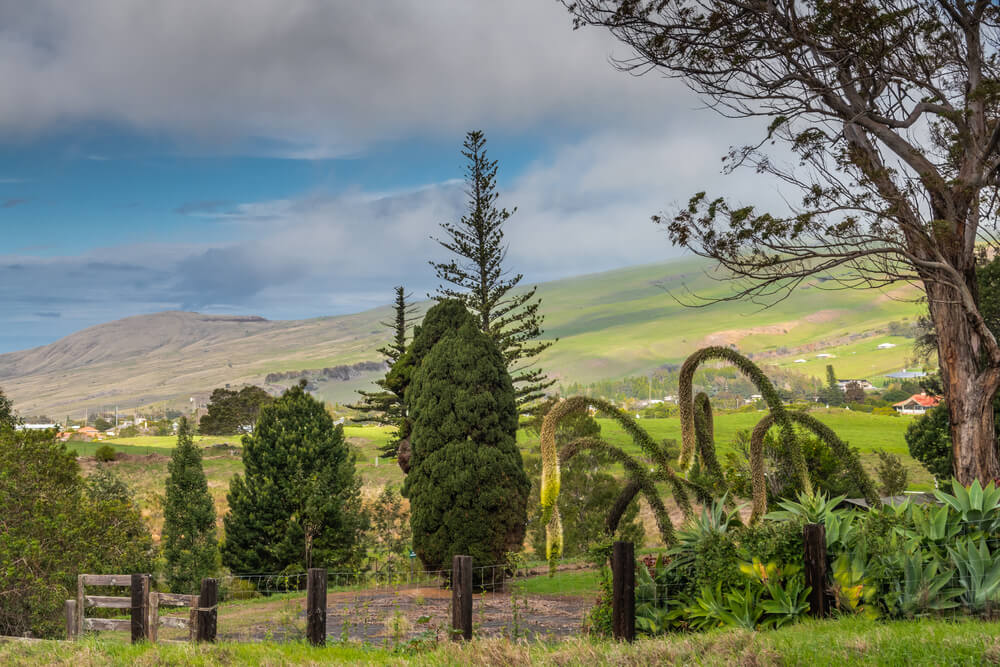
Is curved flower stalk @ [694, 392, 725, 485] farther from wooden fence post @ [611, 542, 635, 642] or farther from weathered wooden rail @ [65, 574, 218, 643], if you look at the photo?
weathered wooden rail @ [65, 574, 218, 643]

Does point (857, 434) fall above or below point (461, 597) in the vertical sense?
below

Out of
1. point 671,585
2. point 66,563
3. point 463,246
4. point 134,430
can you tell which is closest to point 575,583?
point 671,585

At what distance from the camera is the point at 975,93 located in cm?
1116

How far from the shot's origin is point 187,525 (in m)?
19.2

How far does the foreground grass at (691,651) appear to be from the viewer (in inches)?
203

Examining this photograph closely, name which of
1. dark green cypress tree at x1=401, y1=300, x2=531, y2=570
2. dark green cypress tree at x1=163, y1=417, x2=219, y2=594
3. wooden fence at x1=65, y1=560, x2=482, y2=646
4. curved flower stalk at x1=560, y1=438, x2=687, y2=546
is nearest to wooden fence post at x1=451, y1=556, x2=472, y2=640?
wooden fence at x1=65, y1=560, x2=482, y2=646

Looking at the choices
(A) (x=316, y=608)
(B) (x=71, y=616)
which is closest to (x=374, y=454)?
(B) (x=71, y=616)

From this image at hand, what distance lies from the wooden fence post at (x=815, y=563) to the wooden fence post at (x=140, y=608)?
7134mm

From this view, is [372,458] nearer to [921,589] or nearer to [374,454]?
[374,454]

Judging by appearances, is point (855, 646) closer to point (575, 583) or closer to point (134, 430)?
point (575, 583)

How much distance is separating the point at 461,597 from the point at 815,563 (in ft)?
10.6

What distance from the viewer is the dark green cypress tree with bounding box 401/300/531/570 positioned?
50.4ft

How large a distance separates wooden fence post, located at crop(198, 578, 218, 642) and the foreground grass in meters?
0.44

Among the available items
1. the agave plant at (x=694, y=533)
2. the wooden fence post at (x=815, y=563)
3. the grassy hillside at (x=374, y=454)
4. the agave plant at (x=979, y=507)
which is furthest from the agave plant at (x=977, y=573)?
the grassy hillside at (x=374, y=454)
